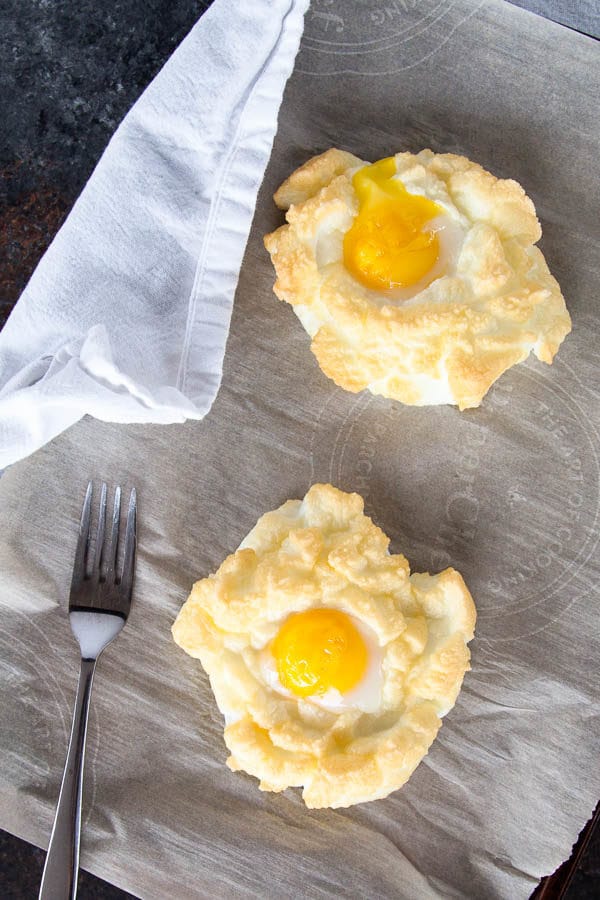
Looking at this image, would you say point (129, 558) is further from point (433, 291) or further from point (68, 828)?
point (433, 291)

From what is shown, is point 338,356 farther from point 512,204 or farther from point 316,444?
point 512,204

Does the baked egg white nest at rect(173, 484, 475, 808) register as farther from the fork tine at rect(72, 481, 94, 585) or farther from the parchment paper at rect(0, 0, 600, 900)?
the fork tine at rect(72, 481, 94, 585)

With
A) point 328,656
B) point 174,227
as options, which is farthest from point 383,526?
point 174,227

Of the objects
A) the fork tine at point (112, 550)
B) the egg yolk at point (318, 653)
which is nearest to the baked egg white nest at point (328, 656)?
the egg yolk at point (318, 653)

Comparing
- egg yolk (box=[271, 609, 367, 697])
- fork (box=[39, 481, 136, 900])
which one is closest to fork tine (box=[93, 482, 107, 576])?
fork (box=[39, 481, 136, 900])

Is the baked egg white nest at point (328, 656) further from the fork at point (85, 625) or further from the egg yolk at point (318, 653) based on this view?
the fork at point (85, 625)

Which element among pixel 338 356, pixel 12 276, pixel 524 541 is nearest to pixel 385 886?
pixel 524 541
